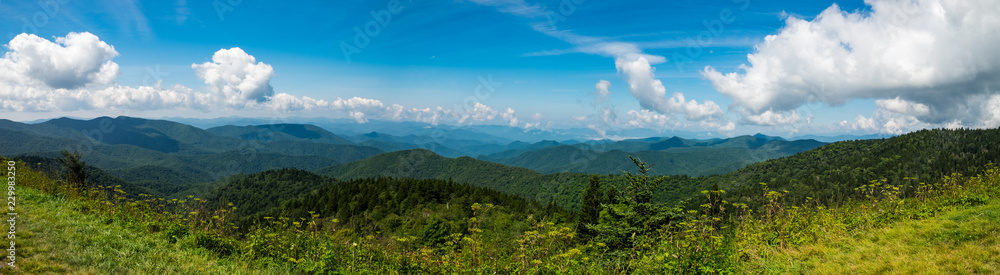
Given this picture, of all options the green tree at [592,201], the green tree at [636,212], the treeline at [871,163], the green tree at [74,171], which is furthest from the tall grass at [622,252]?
the treeline at [871,163]

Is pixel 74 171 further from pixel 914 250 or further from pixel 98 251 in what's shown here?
pixel 914 250

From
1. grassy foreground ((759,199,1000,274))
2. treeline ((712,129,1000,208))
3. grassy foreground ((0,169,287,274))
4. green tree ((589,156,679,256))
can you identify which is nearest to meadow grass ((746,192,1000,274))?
grassy foreground ((759,199,1000,274))

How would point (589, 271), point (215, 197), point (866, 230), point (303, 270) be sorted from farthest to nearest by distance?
point (215, 197) → point (866, 230) → point (303, 270) → point (589, 271)

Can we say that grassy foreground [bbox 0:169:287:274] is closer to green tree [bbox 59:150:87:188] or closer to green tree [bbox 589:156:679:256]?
green tree [bbox 59:150:87:188]

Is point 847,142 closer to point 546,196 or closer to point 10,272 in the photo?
point 546,196

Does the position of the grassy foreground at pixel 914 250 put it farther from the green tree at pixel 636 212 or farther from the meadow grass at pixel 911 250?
the green tree at pixel 636 212

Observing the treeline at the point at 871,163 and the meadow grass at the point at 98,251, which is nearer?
the meadow grass at the point at 98,251

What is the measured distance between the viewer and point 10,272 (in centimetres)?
517

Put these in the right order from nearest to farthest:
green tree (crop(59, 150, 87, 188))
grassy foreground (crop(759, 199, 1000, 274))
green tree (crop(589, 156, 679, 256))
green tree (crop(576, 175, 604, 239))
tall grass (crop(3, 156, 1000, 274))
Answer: grassy foreground (crop(759, 199, 1000, 274)) → tall grass (crop(3, 156, 1000, 274)) → green tree (crop(589, 156, 679, 256)) → green tree (crop(59, 150, 87, 188)) → green tree (crop(576, 175, 604, 239))

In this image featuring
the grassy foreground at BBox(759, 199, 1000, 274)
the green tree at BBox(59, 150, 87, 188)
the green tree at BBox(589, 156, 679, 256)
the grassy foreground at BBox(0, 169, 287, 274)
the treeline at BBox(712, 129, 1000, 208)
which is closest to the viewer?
the grassy foreground at BBox(759, 199, 1000, 274)

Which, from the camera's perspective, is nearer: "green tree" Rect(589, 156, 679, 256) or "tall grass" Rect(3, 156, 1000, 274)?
"tall grass" Rect(3, 156, 1000, 274)

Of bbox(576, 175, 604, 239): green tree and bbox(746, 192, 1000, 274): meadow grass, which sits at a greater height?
bbox(746, 192, 1000, 274): meadow grass

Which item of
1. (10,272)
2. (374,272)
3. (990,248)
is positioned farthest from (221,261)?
(990,248)

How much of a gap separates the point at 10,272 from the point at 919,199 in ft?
57.7
